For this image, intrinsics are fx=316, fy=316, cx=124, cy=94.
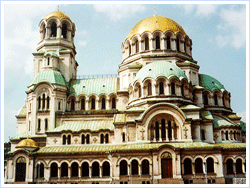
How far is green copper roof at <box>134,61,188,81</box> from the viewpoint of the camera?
41.3 m

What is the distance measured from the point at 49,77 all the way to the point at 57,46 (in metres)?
6.59

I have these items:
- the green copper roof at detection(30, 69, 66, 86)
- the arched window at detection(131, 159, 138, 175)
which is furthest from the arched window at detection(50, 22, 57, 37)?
the arched window at detection(131, 159, 138, 175)

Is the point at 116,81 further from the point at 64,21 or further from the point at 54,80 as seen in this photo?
Result: the point at 64,21

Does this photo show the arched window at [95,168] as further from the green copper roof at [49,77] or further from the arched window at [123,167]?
the green copper roof at [49,77]

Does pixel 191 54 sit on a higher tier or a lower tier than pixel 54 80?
higher

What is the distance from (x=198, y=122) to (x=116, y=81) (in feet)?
52.0

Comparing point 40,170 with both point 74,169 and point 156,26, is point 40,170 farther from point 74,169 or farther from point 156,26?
point 156,26

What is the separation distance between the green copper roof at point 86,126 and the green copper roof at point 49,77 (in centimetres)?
660

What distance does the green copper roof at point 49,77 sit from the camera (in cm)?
4569

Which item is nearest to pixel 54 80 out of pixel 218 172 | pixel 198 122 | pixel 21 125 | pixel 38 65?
pixel 38 65

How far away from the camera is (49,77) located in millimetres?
46031

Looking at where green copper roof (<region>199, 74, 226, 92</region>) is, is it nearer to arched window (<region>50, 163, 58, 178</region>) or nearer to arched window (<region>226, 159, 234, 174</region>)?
arched window (<region>226, 159, 234, 174</region>)

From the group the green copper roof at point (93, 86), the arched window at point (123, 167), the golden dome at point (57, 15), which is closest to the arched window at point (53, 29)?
the golden dome at point (57, 15)

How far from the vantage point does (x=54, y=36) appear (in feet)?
168
